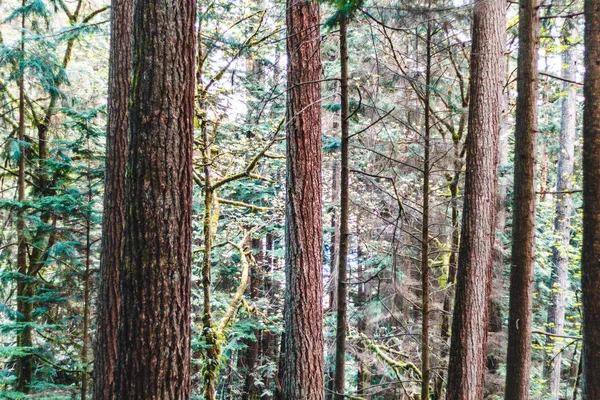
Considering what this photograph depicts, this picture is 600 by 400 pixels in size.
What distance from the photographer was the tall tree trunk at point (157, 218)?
245 cm

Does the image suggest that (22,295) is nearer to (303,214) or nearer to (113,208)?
(113,208)

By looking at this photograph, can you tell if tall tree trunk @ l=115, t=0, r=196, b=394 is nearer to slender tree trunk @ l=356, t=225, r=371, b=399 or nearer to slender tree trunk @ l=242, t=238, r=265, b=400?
slender tree trunk @ l=356, t=225, r=371, b=399

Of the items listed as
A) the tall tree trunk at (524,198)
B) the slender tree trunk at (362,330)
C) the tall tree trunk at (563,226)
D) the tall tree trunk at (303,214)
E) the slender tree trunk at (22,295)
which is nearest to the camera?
the tall tree trunk at (524,198)

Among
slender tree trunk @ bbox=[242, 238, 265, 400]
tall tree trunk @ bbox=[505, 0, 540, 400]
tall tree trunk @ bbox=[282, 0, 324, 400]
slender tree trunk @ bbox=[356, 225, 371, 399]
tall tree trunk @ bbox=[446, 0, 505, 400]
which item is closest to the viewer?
tall tree trunk @ bbox=[505, 0, 540, 400]

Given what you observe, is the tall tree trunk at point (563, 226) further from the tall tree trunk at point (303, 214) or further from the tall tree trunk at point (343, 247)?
the tall tree trunk at point (303, 214)

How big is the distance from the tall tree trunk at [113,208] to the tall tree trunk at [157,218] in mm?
1953

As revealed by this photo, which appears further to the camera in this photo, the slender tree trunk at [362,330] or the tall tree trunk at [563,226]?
the tall tree trunk at [563,226]

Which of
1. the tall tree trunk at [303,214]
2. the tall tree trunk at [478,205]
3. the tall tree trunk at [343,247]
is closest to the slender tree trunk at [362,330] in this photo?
the tall tree trunk at [343,247]

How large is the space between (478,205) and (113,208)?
14.4 ft

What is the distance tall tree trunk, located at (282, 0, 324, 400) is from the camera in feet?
14.1

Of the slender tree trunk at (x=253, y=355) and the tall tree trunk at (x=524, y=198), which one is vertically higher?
the tall tree trunk at (x=524, y=198)

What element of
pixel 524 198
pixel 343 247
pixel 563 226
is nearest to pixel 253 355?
pixel 343 247

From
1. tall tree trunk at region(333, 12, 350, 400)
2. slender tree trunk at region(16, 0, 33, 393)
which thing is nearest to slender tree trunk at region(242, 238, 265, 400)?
slender tree trunk at region(16, 0, 33, 393)

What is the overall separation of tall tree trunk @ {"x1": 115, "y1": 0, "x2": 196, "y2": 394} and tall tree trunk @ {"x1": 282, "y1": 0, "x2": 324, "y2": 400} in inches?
74.8
